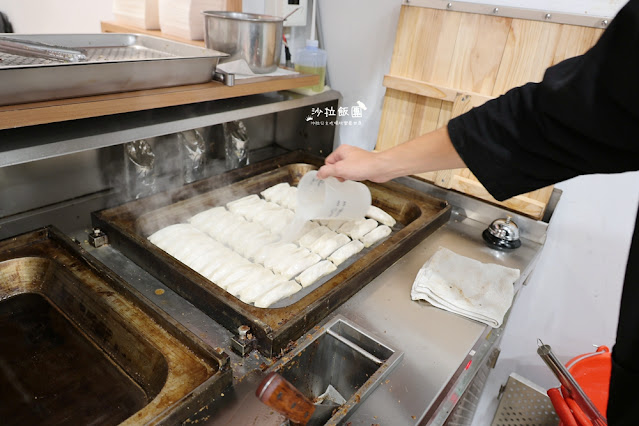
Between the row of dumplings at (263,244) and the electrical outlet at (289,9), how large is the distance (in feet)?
3.02

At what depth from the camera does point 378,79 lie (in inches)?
92.6

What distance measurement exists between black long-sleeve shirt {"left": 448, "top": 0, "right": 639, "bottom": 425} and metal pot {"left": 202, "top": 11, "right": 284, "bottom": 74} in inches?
39.3

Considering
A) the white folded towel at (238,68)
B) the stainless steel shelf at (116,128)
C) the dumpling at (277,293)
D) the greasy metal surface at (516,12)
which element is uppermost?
the greasy metal surface at (516,12)

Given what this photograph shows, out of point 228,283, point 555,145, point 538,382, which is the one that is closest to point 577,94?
point 555,145

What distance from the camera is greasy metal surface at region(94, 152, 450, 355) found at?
1267 mm

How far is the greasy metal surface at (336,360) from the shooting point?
122cm

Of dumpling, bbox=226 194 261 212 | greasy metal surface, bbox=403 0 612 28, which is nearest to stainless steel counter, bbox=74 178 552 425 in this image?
dumpling, bbox=226 194 261 212

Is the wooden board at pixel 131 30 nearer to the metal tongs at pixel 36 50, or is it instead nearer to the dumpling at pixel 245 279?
the metal tongs at pixel 36 50

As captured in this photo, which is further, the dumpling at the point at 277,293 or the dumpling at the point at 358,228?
the dumpling at the point at 358,228

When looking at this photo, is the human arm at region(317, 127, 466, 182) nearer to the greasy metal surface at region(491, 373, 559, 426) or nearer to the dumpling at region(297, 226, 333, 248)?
the dumpling at region(297, 226, 333, 248)

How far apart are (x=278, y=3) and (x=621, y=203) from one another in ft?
6.17

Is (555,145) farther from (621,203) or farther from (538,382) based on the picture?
(538,382)

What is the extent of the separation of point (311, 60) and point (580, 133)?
5.20 ft

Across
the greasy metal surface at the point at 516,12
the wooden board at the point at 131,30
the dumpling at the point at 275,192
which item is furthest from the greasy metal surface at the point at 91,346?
the greasy metal surface at the point at 516,12
